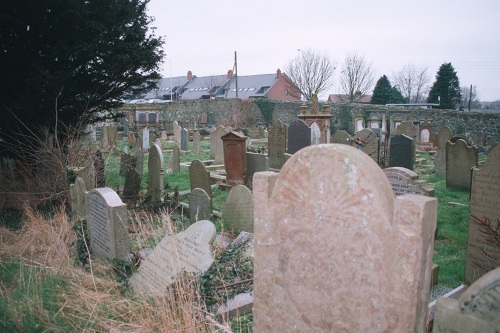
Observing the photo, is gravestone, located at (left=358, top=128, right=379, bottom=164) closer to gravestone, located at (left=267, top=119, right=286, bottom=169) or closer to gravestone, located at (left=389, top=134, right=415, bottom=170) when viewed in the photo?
gravestone, located at (left=389, top=134, right=415, bottom=170)

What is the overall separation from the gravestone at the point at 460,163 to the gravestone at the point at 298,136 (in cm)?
467

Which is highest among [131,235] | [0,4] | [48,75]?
[0,4]

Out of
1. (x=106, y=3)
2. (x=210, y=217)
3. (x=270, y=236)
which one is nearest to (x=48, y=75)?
(x=106, y=3)

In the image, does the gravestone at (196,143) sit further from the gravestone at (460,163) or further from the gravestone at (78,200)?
the gravestone at (78,200)

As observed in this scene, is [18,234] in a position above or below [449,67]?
below

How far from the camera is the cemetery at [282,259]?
218 centimetres

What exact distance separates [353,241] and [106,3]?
841 cm

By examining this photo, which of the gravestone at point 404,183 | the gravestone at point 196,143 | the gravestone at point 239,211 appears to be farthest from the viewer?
the gravestone at point 196,143

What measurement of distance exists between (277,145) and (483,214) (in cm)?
936

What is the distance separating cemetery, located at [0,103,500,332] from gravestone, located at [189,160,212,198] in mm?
41

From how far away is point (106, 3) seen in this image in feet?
28.4

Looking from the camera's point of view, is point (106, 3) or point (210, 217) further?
point (106, 3)

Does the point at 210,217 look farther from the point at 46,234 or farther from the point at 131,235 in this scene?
the point at 46,234

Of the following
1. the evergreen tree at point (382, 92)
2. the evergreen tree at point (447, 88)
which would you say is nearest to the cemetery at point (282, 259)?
the evergreen tree at point (447, 88)
